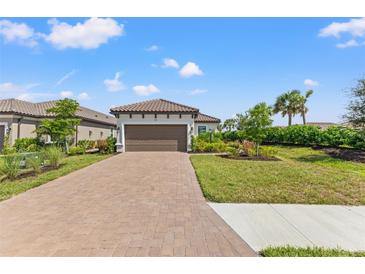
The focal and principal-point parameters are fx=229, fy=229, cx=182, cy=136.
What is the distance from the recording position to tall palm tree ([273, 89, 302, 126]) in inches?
1369

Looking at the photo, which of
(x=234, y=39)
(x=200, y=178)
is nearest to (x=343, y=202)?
(x=200, y=178)

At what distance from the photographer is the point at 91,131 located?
24344 mm

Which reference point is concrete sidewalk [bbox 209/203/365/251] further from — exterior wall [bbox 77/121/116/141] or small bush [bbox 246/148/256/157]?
exterior wall [bbox 77/121/116/141]

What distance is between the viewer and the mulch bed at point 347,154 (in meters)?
13.4

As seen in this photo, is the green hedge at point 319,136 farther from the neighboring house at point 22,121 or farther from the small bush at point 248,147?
the neighboring house at point 22,121

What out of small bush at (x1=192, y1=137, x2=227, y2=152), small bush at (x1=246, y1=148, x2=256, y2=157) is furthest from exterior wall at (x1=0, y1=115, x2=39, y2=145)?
small bush at (x1=246, y1=148, x2=256, y2=157)

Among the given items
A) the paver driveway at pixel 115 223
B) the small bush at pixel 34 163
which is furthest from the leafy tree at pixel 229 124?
the small bush at pixel 34 163

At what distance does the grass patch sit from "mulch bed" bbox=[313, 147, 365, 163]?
39.1 feet

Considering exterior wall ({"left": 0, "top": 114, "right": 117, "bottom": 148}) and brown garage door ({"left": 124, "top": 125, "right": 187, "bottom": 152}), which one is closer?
exterior wall ({"left": 0, "top": 114, "right": 117, "bottom": 148})

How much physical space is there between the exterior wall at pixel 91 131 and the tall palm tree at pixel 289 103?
26.1 metres

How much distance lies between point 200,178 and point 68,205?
15.0 ft

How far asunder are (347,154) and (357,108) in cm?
290
